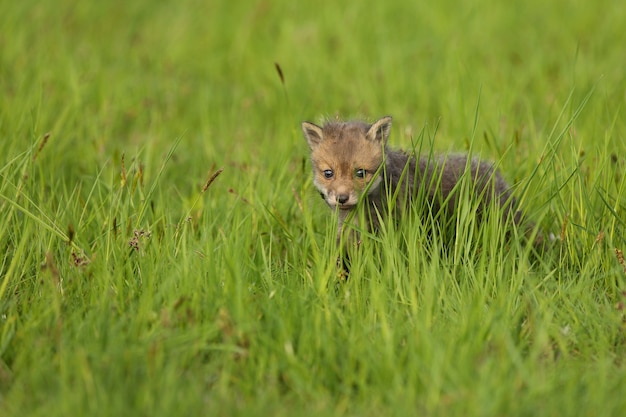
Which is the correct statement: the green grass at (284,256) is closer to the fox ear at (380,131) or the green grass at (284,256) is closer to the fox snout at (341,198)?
the fox snout at (341,198)

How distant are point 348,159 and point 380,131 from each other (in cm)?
34

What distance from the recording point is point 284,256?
21.2ft

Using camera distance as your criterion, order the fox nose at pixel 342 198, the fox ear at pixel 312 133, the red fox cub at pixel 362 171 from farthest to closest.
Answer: the fox ear at pixel 312 133 → the red fox cub at pixel 362 171 → the fox nose at pixel 342 198

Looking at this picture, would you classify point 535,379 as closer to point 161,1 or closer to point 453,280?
point 453,280

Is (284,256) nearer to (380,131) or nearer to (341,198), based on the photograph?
(341,198)

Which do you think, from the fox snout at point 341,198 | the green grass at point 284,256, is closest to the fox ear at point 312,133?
the green grass at point 284,256

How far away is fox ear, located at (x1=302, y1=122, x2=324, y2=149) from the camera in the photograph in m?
6.51

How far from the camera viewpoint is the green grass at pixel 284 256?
4379 mm

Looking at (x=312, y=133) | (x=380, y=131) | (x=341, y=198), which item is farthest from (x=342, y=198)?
(x=312, y=133)

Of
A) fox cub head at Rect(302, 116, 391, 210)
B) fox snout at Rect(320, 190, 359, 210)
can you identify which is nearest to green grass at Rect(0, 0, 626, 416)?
fox snout at Rect(320, 190, 359, 210)

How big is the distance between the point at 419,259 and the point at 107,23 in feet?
25.8

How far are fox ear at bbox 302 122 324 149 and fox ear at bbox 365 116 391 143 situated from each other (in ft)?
1.21

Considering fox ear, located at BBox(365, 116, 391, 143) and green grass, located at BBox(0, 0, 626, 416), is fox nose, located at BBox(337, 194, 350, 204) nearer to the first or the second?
green grass, located at BBox(0, 0, 626, 416)

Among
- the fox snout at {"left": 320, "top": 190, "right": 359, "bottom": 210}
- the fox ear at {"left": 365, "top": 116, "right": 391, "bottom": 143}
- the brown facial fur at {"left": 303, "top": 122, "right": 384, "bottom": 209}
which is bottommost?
the fox snout at {"left": 320, "top": 190, "right": 359, "bottom": 210}
